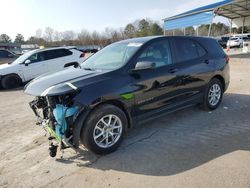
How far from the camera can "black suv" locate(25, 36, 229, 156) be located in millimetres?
3778

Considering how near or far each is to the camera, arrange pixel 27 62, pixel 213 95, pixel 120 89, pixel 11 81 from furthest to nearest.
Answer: pixel 27 62 → pixel 11 81 → pixel 213 95 → pixel 120 89

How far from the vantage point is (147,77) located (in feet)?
14.9

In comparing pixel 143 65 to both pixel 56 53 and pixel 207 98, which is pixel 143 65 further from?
pixel 56 53

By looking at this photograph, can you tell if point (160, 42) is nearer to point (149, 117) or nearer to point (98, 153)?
point (149, 117)

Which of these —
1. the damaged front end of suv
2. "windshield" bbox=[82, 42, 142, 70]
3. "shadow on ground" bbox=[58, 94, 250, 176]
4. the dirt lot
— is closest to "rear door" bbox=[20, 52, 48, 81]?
the dirt lot

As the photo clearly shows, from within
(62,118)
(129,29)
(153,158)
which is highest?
→ (129,29)

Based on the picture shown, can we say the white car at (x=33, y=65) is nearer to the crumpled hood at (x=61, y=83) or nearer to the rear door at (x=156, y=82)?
the crumpled hood at (x=61, y=83)

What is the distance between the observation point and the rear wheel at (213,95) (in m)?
5.88

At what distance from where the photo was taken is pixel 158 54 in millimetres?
4902

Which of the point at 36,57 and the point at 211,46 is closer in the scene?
the point at 211,46

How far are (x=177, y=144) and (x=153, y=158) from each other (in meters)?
0.63

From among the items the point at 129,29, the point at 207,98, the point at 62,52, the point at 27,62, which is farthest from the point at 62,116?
the point at 129,29

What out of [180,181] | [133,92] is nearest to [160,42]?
[133,92]

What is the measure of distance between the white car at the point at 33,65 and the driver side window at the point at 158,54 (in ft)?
27.5
